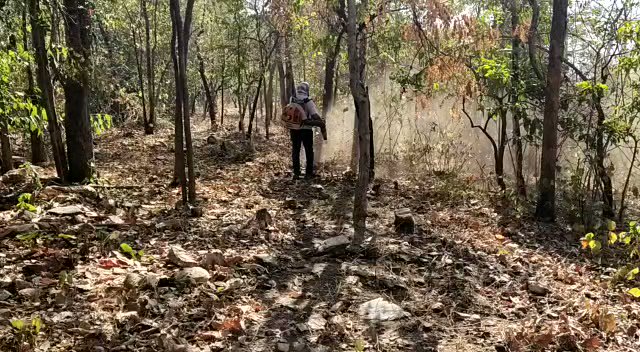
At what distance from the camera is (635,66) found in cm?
708

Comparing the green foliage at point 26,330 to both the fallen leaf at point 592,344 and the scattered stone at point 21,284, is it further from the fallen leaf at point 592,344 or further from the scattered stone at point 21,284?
the fallen leaf at point 592,344

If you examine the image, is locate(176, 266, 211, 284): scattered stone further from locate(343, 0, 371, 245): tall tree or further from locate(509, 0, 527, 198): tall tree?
locate(509, 0, 527, 198): tall tree

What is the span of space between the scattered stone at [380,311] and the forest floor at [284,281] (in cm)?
2

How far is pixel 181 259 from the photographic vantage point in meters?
4.57

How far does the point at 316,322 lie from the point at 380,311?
55 centimetres

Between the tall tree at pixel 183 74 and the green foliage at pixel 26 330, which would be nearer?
the green foliage at pixel 26 330

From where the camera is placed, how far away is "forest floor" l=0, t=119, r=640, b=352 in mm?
3615

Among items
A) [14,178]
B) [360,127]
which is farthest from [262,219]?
[14,178]

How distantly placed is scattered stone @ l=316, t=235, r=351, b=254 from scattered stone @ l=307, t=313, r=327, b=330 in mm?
1357

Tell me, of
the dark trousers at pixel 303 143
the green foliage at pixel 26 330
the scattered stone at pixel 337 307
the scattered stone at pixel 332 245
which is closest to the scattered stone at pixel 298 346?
the scattered stone at pixel 337 307

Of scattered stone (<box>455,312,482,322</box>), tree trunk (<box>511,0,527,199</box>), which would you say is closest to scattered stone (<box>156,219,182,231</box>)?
scattered stone (<box>455,312,482,322</box>)

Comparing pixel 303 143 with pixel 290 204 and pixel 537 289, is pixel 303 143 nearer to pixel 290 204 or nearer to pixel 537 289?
pixel 290 204

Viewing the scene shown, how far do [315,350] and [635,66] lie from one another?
20.5ft

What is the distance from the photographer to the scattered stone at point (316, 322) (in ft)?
12.6
